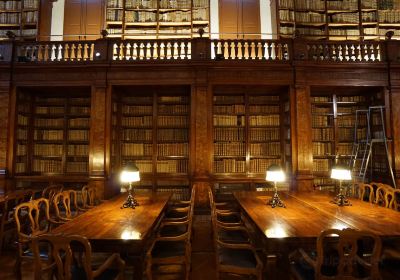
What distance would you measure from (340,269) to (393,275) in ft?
3.36

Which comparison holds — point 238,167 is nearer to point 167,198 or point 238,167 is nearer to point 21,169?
point 167,198

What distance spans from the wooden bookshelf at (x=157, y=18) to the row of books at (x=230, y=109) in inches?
69.7

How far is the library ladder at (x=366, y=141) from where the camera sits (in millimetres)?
4883

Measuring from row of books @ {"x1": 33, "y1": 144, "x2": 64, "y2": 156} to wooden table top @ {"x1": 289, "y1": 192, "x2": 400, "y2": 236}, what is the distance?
14.9 feet

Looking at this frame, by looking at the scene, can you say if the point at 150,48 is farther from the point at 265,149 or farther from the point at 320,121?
the point at 320,121

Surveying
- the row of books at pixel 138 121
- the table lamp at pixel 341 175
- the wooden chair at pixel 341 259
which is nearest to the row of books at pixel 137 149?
the row of books at pixel 138 121

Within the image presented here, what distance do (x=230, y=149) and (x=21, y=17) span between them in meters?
5.43

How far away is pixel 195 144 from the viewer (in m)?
4.81

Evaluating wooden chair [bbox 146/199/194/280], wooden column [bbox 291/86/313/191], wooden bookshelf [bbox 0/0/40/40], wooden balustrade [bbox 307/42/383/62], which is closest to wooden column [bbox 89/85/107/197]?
wooden chair [bbox 146/199/194/280]

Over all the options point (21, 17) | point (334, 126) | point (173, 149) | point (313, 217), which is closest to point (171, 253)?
point (313, 217)

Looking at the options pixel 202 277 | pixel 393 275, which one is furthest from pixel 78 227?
pixel 393 275

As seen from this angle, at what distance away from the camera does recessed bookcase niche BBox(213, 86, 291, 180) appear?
528 cm

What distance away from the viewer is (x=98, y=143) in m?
4.80

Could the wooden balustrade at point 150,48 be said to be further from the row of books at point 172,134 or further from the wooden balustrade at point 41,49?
the row of books at point 172,134
